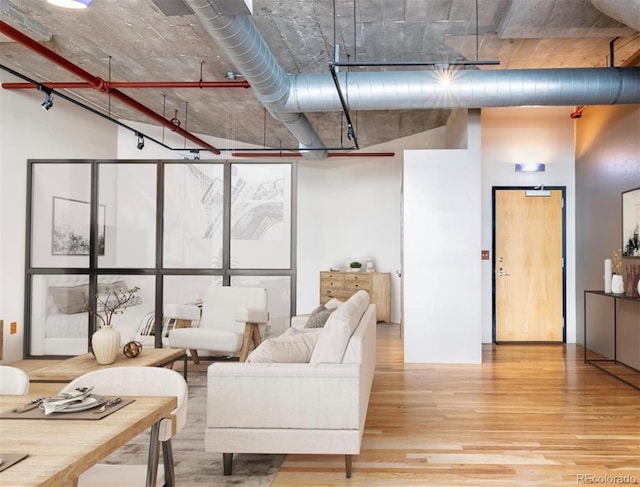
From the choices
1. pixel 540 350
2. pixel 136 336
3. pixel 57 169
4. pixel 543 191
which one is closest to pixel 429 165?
pixel 543 191

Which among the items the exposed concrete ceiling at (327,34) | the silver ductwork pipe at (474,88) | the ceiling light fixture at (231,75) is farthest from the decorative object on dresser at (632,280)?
the ceiling light fixture at (231,75)

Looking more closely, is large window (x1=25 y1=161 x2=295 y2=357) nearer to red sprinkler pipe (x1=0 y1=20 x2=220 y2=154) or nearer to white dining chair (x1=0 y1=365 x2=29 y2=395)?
red sprinkler pipe (x1=0 y1=20 x2=220 y2=154)

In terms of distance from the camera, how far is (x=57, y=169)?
→ 6422 mm

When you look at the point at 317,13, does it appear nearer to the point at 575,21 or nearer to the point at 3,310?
the point at 575,21

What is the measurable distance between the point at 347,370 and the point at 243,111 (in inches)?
229

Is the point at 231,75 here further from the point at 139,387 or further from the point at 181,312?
the point at 139,387

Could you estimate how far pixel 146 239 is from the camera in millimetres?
6324

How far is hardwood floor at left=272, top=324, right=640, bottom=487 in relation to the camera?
3074mm

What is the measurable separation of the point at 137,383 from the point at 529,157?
22.1 feet

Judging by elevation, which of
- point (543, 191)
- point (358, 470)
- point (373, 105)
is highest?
point (373, 105)

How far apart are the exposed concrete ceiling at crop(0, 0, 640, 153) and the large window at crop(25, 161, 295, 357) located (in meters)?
1.16

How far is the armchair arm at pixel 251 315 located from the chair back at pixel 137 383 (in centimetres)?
312

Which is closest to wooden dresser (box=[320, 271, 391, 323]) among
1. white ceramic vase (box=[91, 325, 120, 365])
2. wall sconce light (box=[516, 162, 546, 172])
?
wall sconce light (box=[516, 162, 546, 172])

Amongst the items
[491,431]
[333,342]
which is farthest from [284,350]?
[491,431]
